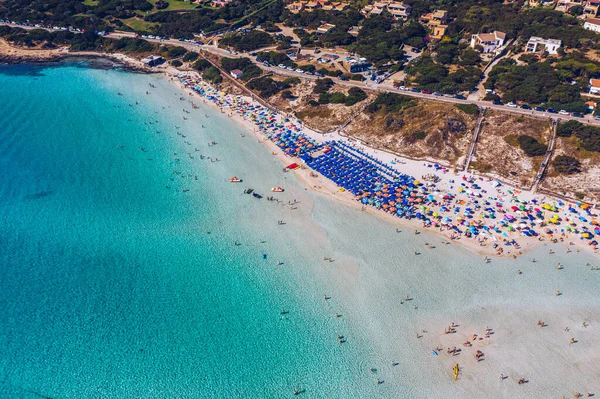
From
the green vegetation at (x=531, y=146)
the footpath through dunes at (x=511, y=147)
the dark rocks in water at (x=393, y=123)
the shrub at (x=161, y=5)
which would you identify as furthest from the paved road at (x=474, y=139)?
the shrub at (x=161, y=5)

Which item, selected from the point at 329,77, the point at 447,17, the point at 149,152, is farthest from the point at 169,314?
the point at 447,17

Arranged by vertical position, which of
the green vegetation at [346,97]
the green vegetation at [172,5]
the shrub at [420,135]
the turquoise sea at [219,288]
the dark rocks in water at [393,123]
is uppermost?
the green vegetation at [172,5]

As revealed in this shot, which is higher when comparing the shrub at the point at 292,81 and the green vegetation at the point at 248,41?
the green vegetation at the point at 248,41

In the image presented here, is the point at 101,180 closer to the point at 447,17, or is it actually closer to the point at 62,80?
the point at 62,80

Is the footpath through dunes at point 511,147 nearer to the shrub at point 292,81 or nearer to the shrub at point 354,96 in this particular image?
the shrub at point 354,96

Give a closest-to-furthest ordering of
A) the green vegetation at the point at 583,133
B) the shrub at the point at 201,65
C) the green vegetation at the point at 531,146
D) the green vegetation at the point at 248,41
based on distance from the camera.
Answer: the green vegetation at the point at 583,133
the green vegetation at the point at 531,146
the shrub at the point at 201,65
the green vegetation at the point at 248,41

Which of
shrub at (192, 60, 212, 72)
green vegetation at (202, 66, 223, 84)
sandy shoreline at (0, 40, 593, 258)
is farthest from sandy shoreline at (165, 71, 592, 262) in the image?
shrub at (192, 60, 212, 72)
